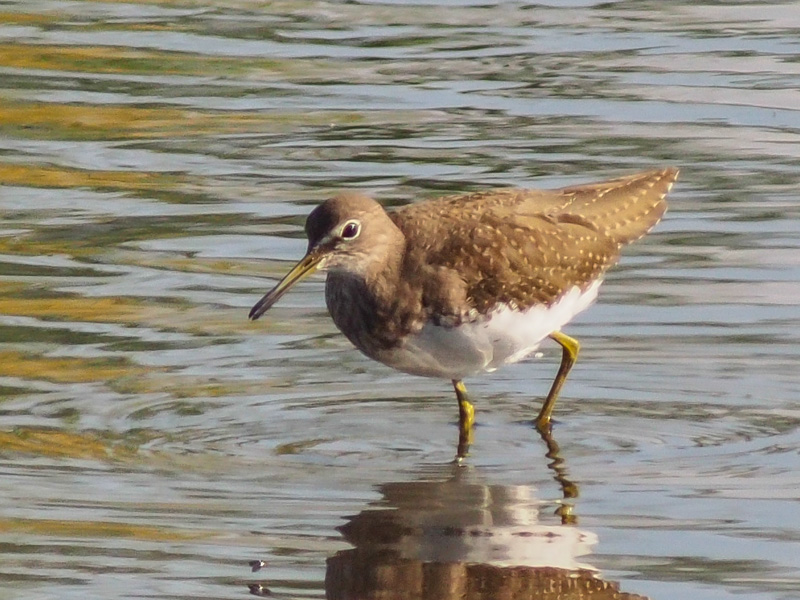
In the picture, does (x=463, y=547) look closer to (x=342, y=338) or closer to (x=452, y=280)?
(x=452, y=280)

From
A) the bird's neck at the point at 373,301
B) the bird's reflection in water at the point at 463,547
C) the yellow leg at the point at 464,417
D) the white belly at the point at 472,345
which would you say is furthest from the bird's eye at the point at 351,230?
the bird's reflection in water at the point at 463,547

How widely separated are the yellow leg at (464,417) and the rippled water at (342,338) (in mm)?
64

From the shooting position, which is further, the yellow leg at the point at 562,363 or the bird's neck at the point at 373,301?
the yellow leg at the point at 562,363

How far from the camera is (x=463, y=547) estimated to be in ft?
22.7

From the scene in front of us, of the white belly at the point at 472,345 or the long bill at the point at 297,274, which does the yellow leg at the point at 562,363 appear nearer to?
the white belly at the point at 472,345

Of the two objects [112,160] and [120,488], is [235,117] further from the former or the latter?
[120,488]

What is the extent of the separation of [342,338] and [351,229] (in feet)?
4.88

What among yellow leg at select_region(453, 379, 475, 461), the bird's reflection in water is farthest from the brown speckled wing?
the bird's reflection in water

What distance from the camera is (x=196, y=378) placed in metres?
9.02

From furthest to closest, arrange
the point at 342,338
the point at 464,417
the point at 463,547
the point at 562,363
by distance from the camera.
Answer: the point at 342,338
the point at 562,363
the point at 464,417
the point at 463,547

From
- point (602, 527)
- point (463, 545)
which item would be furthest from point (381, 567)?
point (602, 527)

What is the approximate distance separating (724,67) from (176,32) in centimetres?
459

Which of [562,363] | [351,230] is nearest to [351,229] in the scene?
[351,230]

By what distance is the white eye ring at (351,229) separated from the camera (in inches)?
325
